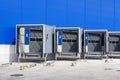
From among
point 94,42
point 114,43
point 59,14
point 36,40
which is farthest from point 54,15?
point 114,43

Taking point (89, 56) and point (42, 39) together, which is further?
point (89, 56)

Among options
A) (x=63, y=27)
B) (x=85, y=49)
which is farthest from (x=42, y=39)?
(x=85, y=49)

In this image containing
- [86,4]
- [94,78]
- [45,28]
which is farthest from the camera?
[86,4]

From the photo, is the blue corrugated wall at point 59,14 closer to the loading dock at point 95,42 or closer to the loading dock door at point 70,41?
the loading dock at point 95,42

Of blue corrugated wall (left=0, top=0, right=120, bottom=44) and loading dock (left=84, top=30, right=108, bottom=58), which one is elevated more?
blue corrugated wall (left=0, top=0, right=120, bottom=44)

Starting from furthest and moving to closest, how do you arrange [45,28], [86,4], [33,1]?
[86,4] → [33,1] → [45,28]

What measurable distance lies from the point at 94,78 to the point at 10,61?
1057 centimetres

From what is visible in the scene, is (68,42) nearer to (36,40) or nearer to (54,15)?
(54,15)

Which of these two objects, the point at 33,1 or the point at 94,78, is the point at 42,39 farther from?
the point at 94,78

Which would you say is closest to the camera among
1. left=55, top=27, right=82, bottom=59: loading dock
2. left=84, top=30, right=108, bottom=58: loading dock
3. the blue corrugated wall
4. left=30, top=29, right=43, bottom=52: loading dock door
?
the blue corrugated wall

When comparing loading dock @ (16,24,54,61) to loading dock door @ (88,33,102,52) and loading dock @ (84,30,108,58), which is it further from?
loading dock door @ (88,33,102,52)

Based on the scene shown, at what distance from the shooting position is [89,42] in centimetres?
2470

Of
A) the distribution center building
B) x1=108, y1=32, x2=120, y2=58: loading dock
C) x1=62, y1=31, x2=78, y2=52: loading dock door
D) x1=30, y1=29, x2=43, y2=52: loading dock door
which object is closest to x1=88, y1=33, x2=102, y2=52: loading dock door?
the distribution center building

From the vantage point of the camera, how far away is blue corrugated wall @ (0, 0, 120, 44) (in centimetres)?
2155
